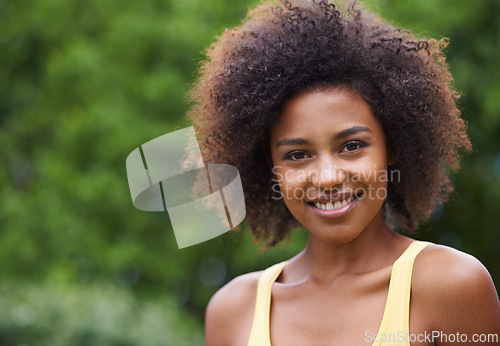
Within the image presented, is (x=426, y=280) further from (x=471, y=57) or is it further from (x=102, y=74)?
(x=102, y=74)

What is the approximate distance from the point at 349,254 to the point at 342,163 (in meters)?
0.41

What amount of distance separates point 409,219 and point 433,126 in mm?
489

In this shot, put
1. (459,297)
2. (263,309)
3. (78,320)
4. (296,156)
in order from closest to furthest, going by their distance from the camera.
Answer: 1. (459,297)
2. (296,156)
3. (263,309)
4. (78,320)

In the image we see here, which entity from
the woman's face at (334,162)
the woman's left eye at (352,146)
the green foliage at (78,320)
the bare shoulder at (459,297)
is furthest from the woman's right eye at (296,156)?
the green foliage at (78,320)

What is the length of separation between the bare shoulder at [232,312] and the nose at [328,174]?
0.66 m

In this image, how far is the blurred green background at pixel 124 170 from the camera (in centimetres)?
681

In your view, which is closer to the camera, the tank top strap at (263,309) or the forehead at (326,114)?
the forehead at (326,114)

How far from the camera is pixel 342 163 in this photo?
238cm

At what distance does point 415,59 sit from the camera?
2592mm

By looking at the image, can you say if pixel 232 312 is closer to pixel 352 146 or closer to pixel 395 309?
pixel 395 309

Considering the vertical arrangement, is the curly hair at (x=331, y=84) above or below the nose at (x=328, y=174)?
above

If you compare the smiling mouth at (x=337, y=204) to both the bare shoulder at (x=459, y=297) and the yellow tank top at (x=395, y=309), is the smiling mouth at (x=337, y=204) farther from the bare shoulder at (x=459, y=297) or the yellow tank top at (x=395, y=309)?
the bare shoulder at (x=459, y=297)

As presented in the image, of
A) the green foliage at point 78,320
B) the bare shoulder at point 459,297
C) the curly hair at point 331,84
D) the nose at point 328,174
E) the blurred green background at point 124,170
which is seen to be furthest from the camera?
the blurred green background at point 124,170

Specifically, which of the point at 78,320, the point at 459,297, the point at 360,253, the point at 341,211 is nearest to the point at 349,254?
the point at 360,253
